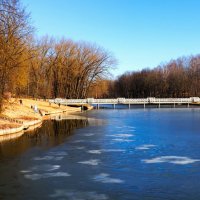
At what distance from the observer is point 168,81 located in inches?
4136

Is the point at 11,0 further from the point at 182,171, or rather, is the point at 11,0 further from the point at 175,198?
the point at 175,198

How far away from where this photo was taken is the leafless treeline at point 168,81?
100062mm

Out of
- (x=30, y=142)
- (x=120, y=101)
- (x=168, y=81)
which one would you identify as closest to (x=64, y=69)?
(x=120, y=101)

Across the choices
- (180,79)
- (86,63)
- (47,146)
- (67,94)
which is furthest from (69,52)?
(47,146)

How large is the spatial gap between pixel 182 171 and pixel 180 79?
3487 inches

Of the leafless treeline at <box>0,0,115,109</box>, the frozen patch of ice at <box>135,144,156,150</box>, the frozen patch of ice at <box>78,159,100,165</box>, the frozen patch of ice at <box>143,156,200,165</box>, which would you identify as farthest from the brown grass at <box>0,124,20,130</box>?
the leafless treeline at <box>0,0,115,109</box>

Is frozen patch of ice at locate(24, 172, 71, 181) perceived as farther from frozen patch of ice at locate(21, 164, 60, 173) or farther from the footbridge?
the footbridge

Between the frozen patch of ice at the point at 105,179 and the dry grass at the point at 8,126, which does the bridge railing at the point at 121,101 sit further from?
the frozen patch of ice at the point at 105,179

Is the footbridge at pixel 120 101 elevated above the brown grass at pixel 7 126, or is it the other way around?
the footbridge at pixel 120 101

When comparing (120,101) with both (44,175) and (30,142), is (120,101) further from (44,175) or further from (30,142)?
(44,175)

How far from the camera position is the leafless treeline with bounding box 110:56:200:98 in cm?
10006

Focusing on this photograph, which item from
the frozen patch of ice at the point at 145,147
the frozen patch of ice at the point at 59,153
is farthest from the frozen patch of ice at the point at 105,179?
the frozen patch of ice at the point at 145,147

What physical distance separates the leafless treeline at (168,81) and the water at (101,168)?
78.2m

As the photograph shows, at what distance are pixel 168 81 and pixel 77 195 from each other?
96.0 metres
